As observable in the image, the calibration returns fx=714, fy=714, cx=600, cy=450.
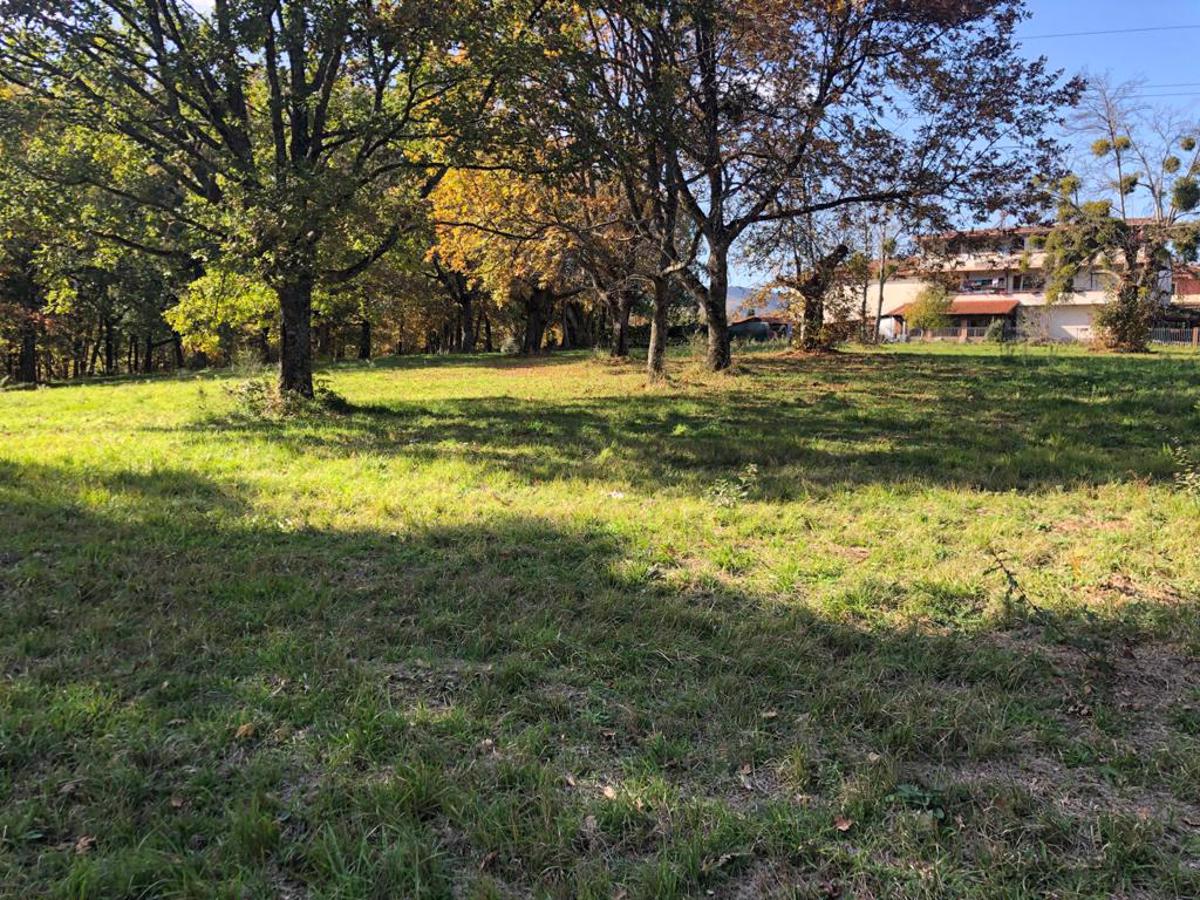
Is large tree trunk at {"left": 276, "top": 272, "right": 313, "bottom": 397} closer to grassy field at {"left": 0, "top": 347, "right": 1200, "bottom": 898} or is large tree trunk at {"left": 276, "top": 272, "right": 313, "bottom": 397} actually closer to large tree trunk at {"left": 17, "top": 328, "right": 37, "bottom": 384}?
grassy field at {"left": 0, "top": 347, "right": 1200, "bottom": 898}

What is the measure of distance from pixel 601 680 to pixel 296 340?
34.5 ft

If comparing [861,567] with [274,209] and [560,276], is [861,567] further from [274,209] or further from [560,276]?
[560,276]

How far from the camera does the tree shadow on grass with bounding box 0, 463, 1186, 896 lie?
2246 millimetres

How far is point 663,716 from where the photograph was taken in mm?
3070

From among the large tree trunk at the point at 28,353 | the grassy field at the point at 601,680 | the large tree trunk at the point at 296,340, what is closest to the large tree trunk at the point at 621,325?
the large tree trunk at the point at 296,340

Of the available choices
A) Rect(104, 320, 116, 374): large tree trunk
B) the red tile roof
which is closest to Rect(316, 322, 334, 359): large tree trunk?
Rect(104, 320, 116, 374): large tree trunk

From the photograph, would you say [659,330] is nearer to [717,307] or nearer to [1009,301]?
[717,307]

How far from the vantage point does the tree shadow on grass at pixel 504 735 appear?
225 centimetres

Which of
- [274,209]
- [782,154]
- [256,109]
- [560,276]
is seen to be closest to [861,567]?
[274,209]

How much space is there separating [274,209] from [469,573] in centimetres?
702

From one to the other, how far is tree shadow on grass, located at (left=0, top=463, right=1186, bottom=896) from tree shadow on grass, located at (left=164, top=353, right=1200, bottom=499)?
3.28m

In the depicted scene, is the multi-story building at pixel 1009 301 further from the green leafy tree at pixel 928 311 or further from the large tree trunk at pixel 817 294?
the large tree trunk at pixel 817 294

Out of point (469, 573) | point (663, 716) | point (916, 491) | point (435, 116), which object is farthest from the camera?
point (435, 116)

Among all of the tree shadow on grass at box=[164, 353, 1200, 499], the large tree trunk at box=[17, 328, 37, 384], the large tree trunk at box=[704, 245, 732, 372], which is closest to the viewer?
the tree shadow on grass at box=[164, 353, 1200, 499]
